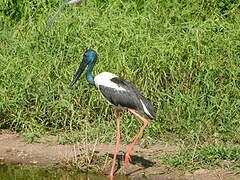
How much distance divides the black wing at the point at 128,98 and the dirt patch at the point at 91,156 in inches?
19.9

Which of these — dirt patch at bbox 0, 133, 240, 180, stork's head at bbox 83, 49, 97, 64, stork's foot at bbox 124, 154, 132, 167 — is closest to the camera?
dirt patch at bbox 0, 133, 240, 180

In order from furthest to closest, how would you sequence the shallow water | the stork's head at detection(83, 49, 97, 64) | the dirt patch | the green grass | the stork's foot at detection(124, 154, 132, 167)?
the green grass < the stork's head at detection(83, 49, 97, 64) < the stork's foot at detection(124, 154, 132, 167) < the shallow water < the dirt patch

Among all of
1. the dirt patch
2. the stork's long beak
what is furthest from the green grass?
the stork's long beak

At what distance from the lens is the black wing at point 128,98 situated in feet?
23.8

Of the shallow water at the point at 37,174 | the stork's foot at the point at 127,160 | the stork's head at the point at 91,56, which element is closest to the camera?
the shallow water at the point at 37,174

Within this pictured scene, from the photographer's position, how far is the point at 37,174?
287 inches

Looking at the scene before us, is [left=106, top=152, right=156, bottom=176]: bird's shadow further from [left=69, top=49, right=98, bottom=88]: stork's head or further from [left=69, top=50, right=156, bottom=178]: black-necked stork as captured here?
[left=69, top=49, right=98, bottom=88]: stork's head

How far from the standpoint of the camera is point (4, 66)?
877 cm

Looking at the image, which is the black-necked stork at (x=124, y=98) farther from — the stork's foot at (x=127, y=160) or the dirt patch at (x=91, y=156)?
the dirt patch at (x=91, y=156)

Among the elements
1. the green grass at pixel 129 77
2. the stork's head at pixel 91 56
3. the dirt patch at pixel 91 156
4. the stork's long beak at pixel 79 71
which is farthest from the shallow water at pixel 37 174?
the stork's head at pixel 91 56

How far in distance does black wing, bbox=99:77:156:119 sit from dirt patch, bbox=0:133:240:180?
19.9 inches

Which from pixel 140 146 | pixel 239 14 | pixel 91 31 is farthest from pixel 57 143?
pixel 239 14

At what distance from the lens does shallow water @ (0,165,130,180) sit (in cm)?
707

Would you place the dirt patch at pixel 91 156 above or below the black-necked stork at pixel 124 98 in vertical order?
below
